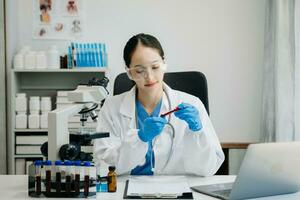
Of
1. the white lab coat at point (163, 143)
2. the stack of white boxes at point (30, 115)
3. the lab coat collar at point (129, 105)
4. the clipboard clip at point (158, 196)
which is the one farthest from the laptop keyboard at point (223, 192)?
the stack of white boxes at point (30, 115)

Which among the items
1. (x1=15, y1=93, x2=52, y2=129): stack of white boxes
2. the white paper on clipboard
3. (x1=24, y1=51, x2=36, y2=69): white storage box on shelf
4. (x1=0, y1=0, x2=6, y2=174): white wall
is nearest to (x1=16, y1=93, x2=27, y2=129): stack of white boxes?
(x1=15, y1=93, x2=52, y2=129): stack of white boxes

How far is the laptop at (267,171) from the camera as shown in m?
1.30

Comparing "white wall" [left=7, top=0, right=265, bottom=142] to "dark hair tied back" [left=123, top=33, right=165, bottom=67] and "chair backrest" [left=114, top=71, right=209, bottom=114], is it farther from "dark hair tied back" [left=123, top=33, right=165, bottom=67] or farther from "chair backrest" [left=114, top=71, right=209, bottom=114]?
"dark hair tied back" [left=123, top=33, right=165, bottom=67]

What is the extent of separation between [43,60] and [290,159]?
2.45 meters

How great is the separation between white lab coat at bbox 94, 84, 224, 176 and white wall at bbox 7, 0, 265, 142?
1658 mm

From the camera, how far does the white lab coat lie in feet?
5.90

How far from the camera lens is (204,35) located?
12.2 feet

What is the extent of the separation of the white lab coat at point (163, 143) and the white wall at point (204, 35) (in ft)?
5.44

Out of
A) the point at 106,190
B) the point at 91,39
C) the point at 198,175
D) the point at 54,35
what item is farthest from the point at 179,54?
the point at 106,190

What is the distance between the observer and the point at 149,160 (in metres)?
1.90

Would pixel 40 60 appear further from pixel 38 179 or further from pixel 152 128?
pixel 38 179

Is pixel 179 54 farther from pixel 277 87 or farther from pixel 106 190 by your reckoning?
pixel 106 190

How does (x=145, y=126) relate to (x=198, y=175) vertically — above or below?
above

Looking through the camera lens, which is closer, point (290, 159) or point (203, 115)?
point (290, 159)
